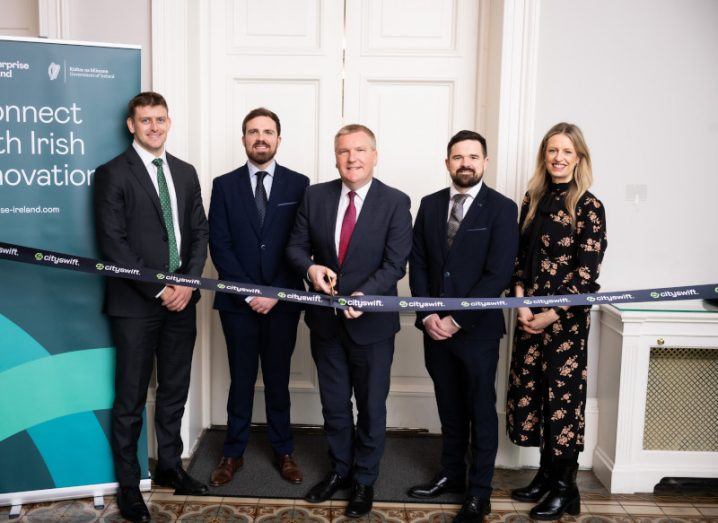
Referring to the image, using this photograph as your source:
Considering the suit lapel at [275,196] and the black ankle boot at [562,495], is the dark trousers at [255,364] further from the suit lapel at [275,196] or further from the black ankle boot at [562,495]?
the black ankle boot at [562,495]

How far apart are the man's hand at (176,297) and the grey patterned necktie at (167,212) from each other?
0.36 ft

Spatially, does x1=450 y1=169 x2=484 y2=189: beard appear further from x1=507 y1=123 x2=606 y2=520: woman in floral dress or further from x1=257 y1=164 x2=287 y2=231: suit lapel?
x1=257 y1=164 x2=287 y2=231: suit lapel

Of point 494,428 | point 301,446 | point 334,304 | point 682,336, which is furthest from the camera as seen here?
point 301,446

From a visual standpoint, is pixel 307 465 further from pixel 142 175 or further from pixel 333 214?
pixel 142 175

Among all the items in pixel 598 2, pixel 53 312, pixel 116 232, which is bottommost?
pixel 53 312

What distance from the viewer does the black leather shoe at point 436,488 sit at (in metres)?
3.01

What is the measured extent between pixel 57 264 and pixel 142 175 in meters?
0.53

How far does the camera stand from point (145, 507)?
279 centimetres

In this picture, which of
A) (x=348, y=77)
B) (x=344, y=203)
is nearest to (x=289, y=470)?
(x=344, y=203)

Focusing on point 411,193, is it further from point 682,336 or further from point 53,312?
point 53,312

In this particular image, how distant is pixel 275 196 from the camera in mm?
3010

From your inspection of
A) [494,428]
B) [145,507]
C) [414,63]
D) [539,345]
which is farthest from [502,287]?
[145,507]

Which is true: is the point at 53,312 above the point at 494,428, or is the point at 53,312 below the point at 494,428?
above

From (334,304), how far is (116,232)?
1.00m
